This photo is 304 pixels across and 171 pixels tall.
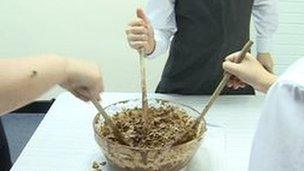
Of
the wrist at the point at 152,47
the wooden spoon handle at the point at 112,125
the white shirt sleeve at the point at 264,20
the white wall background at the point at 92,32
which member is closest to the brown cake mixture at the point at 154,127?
the wooden spoon handle at the point at 112,125

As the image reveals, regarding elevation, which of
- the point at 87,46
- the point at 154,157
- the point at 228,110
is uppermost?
the point at 154,157

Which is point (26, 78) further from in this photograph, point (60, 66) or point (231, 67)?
point (231, 67)

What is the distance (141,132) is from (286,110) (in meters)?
0.53

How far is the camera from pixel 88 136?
1227 mm

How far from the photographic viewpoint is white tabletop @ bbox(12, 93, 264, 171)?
1.11m

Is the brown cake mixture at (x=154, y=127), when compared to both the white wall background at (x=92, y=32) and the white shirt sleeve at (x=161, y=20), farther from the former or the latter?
the white wall background at (x=92, y=32)

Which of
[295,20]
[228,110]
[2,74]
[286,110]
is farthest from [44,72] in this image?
[295,20]

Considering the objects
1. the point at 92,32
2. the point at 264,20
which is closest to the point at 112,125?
the point at 264,20

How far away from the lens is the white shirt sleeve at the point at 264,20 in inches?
64.7

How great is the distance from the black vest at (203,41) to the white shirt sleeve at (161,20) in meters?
0.03

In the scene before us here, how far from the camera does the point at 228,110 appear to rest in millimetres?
1349

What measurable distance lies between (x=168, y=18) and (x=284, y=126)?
0.97 m

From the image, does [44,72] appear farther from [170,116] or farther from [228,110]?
[228,110]

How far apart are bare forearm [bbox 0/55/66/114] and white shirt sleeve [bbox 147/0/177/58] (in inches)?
24.6
